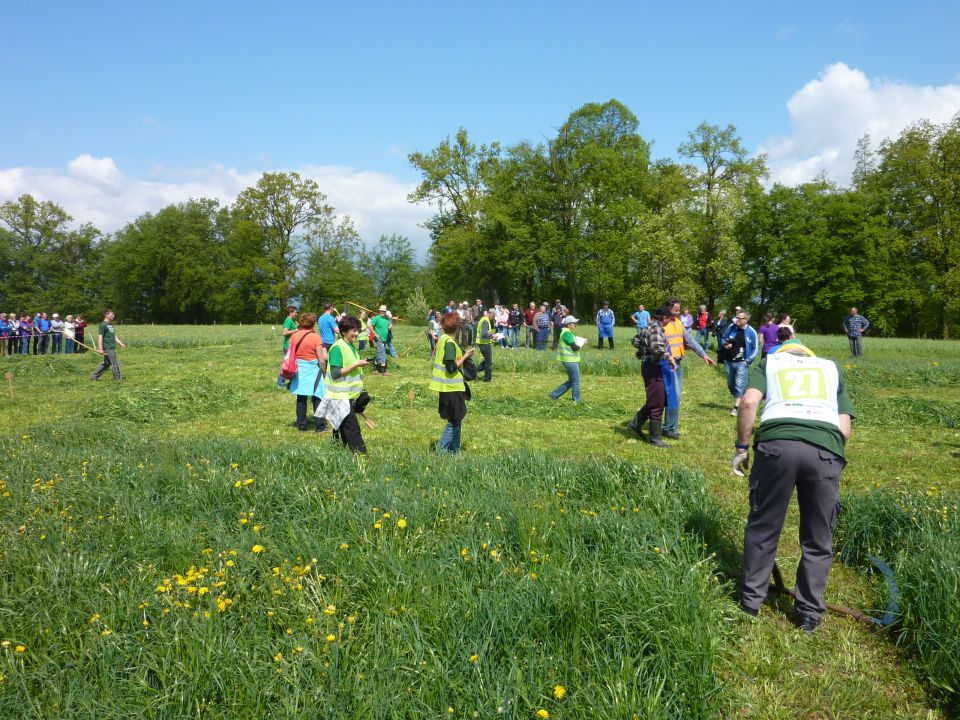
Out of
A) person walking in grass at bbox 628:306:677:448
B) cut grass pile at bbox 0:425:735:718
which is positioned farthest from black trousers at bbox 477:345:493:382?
cut grass pile at bbox 0:425:735:718

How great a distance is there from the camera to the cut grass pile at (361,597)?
3109 mm

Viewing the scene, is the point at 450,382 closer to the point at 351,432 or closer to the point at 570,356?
the point at 351,432

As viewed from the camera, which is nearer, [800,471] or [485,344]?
[800,471]

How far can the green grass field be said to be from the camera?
316 cm

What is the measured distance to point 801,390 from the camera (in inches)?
163

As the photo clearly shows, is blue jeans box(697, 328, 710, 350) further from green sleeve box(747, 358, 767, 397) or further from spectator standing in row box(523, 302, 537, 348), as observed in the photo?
green sleeve box(747, 358, 767, 397)

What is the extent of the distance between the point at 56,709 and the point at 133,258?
75450mm

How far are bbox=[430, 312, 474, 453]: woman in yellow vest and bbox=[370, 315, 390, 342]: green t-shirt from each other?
10.8m

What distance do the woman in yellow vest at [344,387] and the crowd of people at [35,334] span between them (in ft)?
85.5

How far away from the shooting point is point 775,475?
3.99 m

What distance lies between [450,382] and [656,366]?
3.59 metres

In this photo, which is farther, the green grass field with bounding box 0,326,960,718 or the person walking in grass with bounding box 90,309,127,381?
the person walking in grass with bounding box 90,309,127,381

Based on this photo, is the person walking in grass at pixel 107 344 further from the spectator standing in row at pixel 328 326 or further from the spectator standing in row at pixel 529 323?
the spectator standing in row at pixel 529 323

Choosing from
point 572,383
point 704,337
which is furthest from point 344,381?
point 704,337
